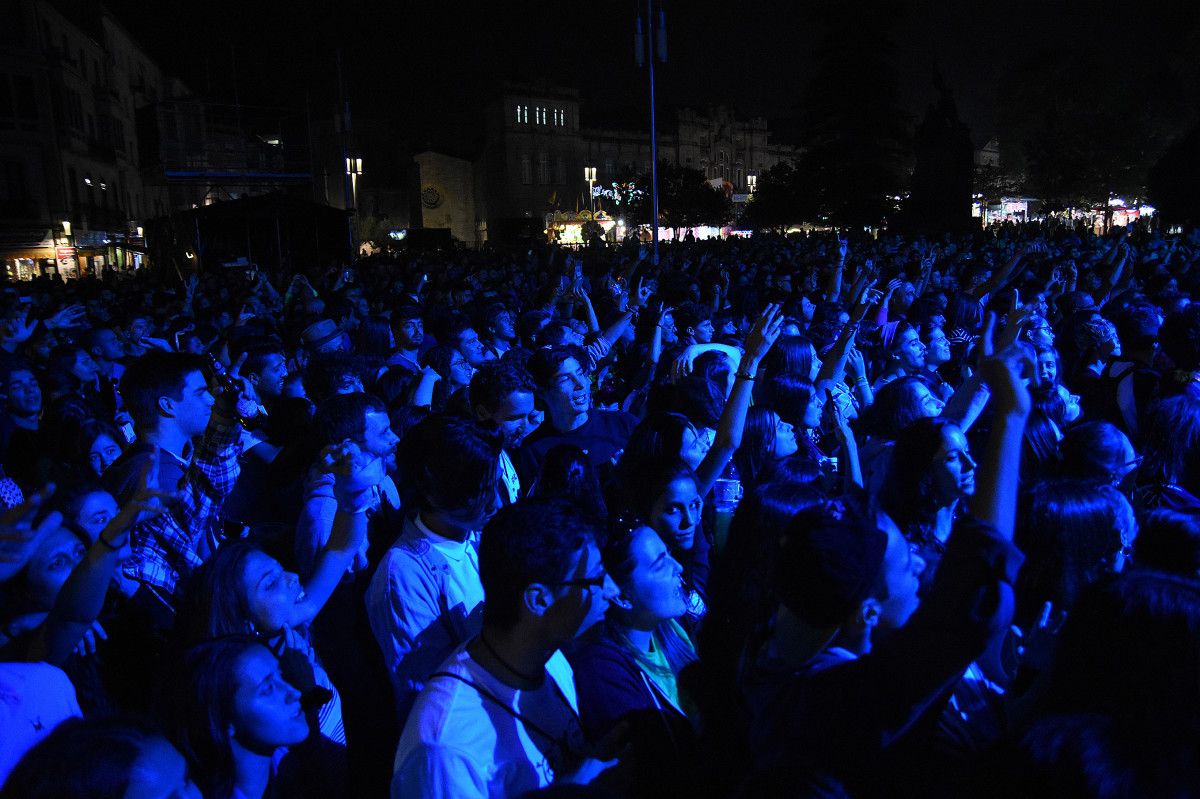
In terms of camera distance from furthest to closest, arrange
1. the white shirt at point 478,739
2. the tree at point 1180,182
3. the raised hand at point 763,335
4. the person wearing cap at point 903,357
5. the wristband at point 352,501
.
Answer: the tree at point 1180,182, the person wearing cap at point 903,357, the raised hand at point 763,335, the wristband at point 352,501, the white shirt at point 478,739

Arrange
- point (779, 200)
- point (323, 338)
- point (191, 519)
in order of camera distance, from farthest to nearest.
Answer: point (779, 200)
point (323, 338)
point (191, 519)

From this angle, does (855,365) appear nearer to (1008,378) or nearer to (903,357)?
(903,357)

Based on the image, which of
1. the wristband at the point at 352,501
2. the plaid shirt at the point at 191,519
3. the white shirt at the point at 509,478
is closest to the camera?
the wristband at the point at 352,501

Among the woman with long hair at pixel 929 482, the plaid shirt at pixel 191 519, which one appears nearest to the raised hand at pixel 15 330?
the plaid shirt at pixel 191 519

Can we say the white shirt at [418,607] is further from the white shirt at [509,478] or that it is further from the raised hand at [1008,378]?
the raised hand at [1008,378]

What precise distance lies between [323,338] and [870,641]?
538cm

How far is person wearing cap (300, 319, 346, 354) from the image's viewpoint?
641 cm

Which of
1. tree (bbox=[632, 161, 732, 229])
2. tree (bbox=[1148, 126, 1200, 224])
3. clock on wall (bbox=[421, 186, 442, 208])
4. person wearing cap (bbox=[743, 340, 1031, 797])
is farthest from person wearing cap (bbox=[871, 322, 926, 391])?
clock on wall (bbox=[421, 186, 442, 208])

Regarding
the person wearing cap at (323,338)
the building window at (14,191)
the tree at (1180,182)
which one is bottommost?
the person wearing cap at (323,338)

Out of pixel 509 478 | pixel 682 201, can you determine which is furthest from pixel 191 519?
pixel 682 201

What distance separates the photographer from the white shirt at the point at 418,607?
2494 mm

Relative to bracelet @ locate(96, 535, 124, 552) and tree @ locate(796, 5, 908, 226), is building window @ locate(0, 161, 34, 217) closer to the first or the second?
tree @ locate(796, 5, 908, 226)

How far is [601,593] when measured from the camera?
84.0 inches

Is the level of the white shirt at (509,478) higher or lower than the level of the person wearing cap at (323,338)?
lower
